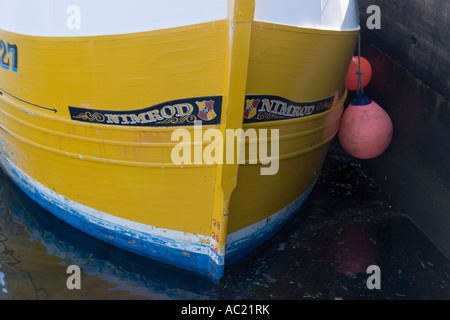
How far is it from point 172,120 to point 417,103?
2920mm

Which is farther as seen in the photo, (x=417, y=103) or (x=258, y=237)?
(x=417, y=103)

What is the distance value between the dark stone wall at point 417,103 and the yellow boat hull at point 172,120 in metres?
0.96

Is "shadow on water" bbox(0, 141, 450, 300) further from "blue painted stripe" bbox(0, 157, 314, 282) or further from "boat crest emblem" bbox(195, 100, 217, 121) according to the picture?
"boat crest emblem" bbox(195, 100, 217, 121)

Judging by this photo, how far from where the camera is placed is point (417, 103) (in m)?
5.04

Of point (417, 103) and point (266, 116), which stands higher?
point (266, 116)

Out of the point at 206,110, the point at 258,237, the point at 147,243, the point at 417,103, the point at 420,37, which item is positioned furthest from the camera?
the point at 417,103

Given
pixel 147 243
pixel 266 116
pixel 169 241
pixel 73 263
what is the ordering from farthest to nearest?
pixel 73 263 → pixel 147 243 → pixel 169 241 → pixel 266 116

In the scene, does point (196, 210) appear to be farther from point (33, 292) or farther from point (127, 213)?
point (33, 292)

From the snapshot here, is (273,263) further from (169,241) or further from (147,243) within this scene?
(147,243)

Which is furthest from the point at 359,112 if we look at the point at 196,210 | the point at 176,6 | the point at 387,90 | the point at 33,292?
the point at 33,292

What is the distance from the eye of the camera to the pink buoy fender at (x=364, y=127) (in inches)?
199

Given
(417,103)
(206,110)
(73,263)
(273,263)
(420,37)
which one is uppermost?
(420,37)

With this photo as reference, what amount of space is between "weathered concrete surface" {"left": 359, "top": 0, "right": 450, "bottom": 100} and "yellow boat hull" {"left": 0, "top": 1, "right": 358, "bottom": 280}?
0.98 metres

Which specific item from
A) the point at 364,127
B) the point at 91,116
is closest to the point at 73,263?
the point at 91,116
